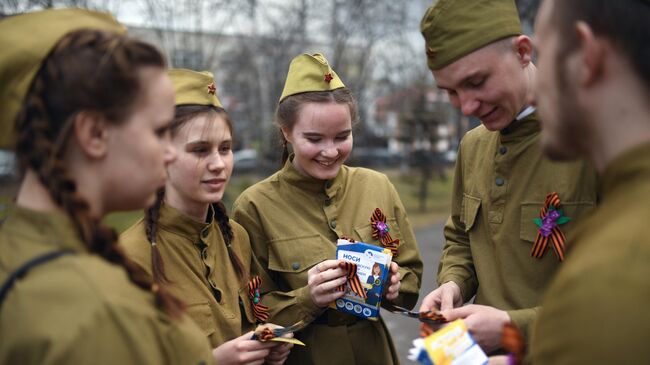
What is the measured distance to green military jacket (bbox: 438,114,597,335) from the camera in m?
2.48

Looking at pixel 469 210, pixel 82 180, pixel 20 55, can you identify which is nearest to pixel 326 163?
pixel 469 210

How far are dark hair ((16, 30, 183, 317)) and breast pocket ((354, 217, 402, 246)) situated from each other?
1722 millimetres

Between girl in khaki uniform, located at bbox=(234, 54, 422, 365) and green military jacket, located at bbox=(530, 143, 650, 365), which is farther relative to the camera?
girl in khaki uniform, located at bbox=(234, 54, 422, 365)

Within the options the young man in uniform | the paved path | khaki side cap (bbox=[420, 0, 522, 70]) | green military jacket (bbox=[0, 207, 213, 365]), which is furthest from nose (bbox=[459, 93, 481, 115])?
the paved path

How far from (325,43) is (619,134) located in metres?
15.1

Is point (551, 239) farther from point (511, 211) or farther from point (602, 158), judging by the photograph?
point (602, 158)

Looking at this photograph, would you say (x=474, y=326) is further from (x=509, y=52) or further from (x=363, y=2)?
(x=363, y=2)

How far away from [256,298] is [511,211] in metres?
1.27

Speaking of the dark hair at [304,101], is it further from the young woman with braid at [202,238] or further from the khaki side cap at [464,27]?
the khaki side cap at [464,27]

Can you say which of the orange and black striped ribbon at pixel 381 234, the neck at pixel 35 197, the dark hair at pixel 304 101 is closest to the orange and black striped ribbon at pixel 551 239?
the orange and black striped ribbon at pixel 381 234

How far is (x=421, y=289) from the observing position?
27.4ft

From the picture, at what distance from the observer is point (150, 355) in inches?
57.3

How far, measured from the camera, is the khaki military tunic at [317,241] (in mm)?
2988

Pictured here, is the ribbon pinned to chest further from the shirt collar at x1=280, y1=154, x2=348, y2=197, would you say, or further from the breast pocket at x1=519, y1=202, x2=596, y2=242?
the shirt collar at x1=280, y1=154, x2=348, y2=197
